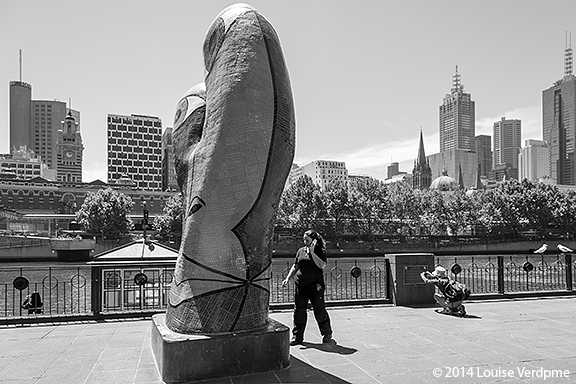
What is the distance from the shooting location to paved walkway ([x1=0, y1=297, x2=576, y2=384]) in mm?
5883

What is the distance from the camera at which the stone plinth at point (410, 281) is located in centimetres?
1102

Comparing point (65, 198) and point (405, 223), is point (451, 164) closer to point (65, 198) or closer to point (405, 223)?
point (405, 223)

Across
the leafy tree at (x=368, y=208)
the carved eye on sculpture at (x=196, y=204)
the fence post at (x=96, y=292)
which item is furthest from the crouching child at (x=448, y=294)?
the leafy tree at (x=368, y=208)

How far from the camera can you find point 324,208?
186ft

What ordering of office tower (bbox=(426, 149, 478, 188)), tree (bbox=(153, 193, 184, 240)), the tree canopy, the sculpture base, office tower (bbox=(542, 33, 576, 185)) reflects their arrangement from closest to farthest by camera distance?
the sculpture base → the tree canopy → tree (bbox=(153, 193, 184, 240)) → office tower (bbox=(542, 33, 576, 185)) → office tower (bbox=(426, 149, 478, 188))

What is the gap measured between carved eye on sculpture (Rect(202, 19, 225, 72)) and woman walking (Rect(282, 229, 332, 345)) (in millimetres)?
3068

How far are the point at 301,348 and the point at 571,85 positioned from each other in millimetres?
199412

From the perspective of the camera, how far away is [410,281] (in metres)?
11.1

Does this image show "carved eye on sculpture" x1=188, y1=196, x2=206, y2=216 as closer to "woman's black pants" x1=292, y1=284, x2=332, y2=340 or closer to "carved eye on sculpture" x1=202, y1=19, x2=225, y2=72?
"carved eye on sculpture" x1=202, y1=19, x2=225, y2=72

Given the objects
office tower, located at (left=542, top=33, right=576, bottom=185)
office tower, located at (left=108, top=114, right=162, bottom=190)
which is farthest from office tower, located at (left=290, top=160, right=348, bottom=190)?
office tower, located at (left=542, top=33, right=576, bottom=185)

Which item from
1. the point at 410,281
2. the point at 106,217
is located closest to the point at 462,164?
the point at 106,217

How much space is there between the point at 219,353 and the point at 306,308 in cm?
221

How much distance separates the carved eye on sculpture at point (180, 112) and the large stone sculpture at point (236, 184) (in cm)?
64

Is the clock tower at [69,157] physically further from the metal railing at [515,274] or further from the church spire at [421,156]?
the metal railing at [515,274]
